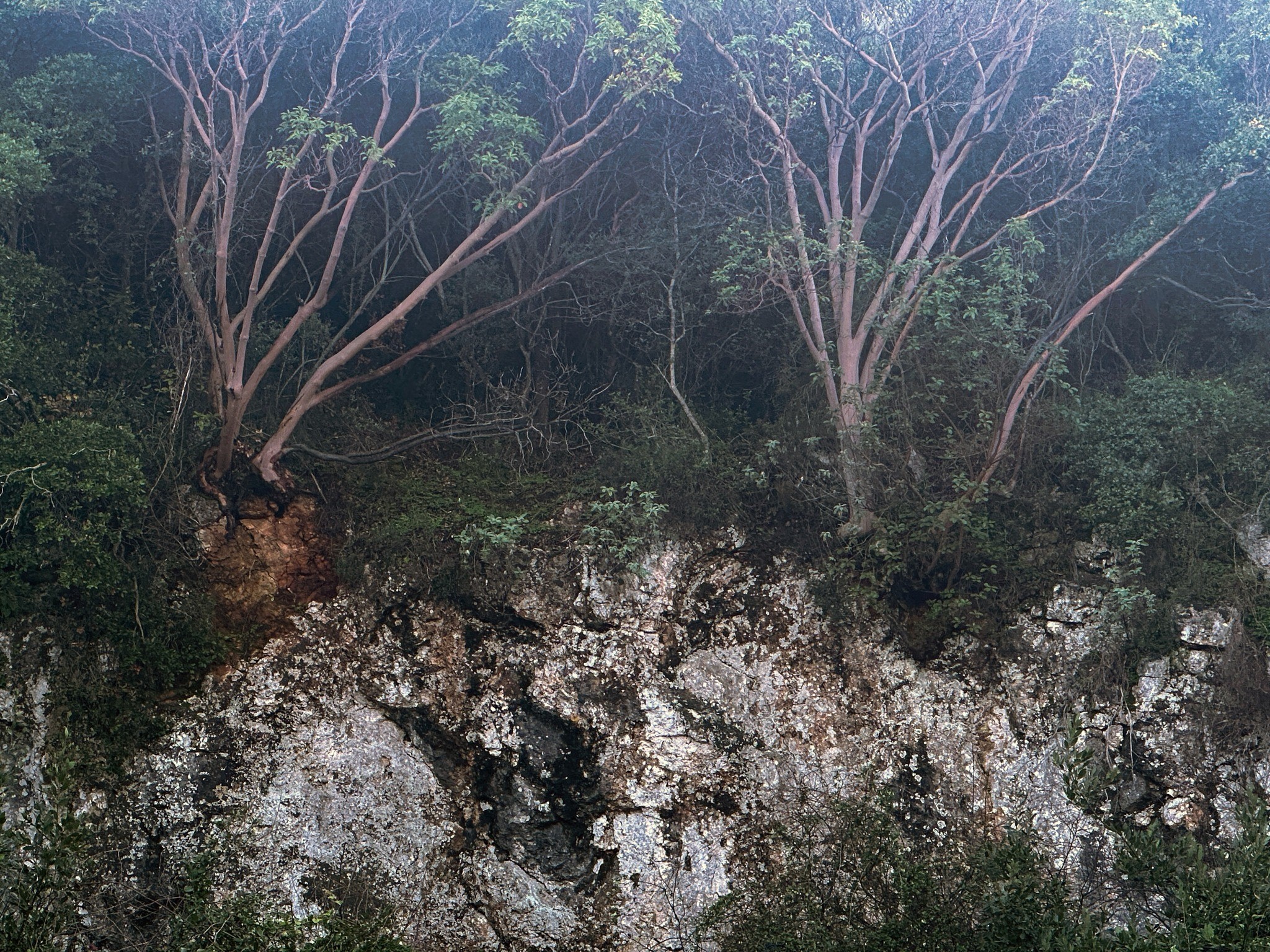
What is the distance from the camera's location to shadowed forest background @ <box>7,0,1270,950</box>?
1020 cm

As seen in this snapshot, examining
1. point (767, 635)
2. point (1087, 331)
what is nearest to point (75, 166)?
point (767, 635)

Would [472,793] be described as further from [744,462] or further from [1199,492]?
[1199,492]

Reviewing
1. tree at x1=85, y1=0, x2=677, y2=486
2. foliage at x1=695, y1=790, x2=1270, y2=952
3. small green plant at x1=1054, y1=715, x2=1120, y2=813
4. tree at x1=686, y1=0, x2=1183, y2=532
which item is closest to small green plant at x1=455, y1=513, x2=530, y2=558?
tree at x1=85, y1=0, x2=677, y2=486

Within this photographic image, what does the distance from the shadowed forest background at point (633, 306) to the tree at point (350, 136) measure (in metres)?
0.06

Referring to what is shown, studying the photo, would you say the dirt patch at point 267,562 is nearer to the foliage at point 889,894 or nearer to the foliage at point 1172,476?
the foliage at point 889,894

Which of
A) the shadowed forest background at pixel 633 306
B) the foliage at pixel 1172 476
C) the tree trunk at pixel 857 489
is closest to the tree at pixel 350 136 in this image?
the shadowed forest background at pixel 633 306

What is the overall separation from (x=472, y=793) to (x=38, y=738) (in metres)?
3.55

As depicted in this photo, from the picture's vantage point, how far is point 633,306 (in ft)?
40.1

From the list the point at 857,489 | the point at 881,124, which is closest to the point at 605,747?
the point at 857,489

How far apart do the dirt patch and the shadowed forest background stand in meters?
0.10

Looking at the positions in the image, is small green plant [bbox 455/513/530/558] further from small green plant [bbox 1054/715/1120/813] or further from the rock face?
small green plant [bbox 1054/715/1120/813]

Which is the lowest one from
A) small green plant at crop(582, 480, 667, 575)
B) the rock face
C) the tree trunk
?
the rock face

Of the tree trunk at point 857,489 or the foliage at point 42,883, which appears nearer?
the foliage at point 42,883

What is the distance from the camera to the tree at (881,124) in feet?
35.8
